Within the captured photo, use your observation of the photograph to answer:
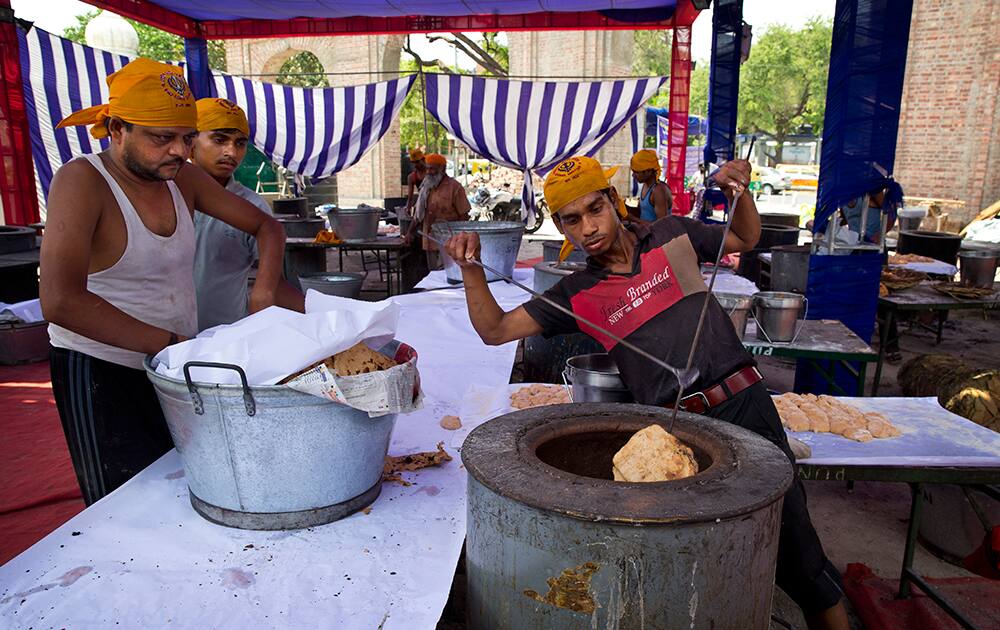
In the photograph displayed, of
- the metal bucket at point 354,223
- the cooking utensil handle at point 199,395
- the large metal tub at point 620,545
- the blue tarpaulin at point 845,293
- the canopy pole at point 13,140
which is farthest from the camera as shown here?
the metal bucket at point 354,223

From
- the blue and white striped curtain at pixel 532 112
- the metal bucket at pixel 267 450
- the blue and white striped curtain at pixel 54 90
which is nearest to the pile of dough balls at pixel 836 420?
the metal bucket at pixel 267 450

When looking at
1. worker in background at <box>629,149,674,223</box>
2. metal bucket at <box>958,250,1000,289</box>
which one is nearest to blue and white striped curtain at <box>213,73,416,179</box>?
worker in background at <box>629,149,674,223</box>

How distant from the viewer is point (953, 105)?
13.2 metres

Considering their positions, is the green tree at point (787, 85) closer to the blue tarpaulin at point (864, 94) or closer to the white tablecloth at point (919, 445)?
the blue tarpaulin at point (864, 94)

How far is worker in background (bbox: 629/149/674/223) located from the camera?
22.6 feet

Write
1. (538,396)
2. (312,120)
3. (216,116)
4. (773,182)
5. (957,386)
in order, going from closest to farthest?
(216,116) < (538,396) < (957,386) < (312,120) < (773,182)

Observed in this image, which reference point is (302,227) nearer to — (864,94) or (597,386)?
(864,94)

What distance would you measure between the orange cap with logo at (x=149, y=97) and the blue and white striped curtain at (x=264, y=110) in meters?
7.71

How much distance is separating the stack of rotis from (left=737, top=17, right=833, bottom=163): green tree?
116 ft

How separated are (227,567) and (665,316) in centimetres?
143

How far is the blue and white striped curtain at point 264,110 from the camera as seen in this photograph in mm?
7988

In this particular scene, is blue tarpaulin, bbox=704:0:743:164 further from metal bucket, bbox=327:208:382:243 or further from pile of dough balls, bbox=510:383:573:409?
pile of dough balls, bbox=510:383:573:409

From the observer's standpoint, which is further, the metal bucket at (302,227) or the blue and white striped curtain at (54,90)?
the metal bucket at (302,227)

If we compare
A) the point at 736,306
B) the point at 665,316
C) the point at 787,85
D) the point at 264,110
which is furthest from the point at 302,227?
the point at 787,85
